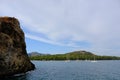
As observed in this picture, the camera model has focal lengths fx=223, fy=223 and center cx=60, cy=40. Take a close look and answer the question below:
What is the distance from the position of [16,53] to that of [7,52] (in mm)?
8129

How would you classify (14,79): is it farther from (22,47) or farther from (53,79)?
Answer: (22,47)

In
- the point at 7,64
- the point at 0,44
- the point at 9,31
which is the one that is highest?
the point at 9,31

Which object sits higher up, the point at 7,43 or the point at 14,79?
the point at 7,43

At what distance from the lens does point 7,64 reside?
221ft

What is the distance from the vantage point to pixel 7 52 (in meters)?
68.6

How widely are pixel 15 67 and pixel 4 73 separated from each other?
6.66 metres

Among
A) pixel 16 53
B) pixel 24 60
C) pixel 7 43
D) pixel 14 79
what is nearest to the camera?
pixel 14 79

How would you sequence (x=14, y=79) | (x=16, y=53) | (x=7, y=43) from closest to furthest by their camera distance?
(x=14, y=79), (x=7, y=43), (x=16, y=53)

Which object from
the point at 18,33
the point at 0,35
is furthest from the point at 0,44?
the point at 18,33

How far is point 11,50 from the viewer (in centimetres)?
7212

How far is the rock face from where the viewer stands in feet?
219

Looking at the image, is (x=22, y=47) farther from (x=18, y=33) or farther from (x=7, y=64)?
(x=7, y=64)

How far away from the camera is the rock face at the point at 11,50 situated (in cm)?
6688

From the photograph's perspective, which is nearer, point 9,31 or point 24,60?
point 9,31
